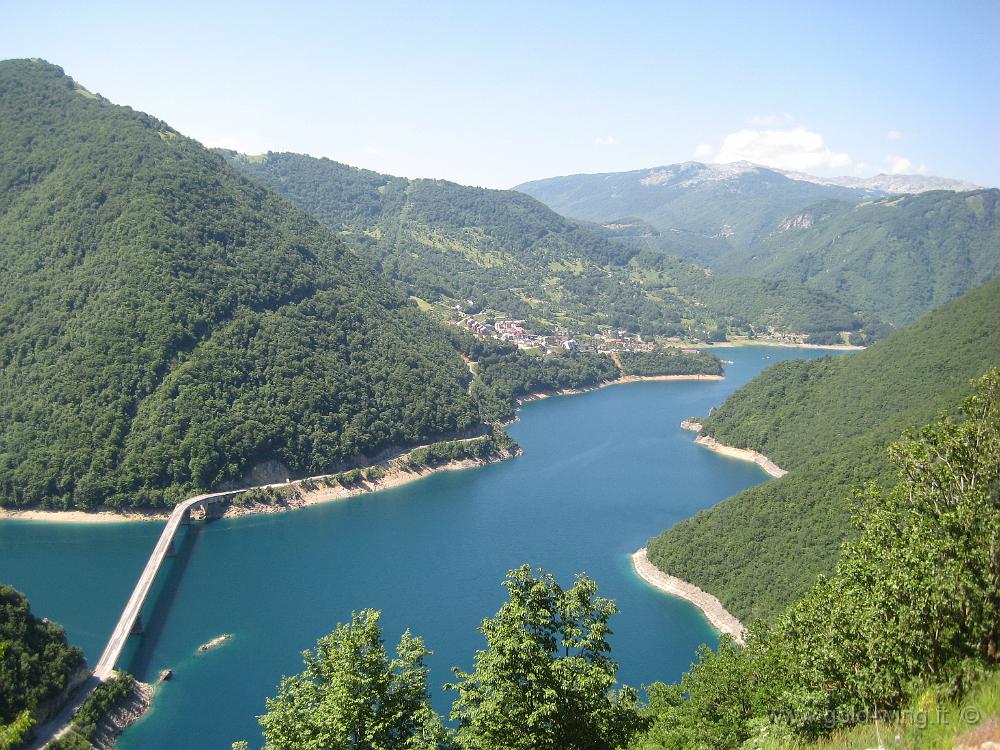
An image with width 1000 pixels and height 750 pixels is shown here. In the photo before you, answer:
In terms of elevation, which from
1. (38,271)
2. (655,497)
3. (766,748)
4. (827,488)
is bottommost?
(655,497)

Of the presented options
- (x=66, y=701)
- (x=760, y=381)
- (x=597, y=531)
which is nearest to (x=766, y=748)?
(x=66, y=701)

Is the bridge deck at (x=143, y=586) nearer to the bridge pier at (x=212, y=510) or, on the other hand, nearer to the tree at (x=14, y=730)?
the bridge pier at (x=212, y=510)

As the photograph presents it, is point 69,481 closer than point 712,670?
No

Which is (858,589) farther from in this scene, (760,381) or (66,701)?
(760,381)

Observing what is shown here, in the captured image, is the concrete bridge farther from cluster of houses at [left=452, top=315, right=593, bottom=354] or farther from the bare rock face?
cluster of houses at [left=452, top=315, right=593, bottom=354]

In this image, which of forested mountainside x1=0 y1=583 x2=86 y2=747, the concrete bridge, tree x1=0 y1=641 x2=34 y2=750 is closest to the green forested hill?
the concrete bridge

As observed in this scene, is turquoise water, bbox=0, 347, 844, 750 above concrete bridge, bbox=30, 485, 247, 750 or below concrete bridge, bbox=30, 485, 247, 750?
below
